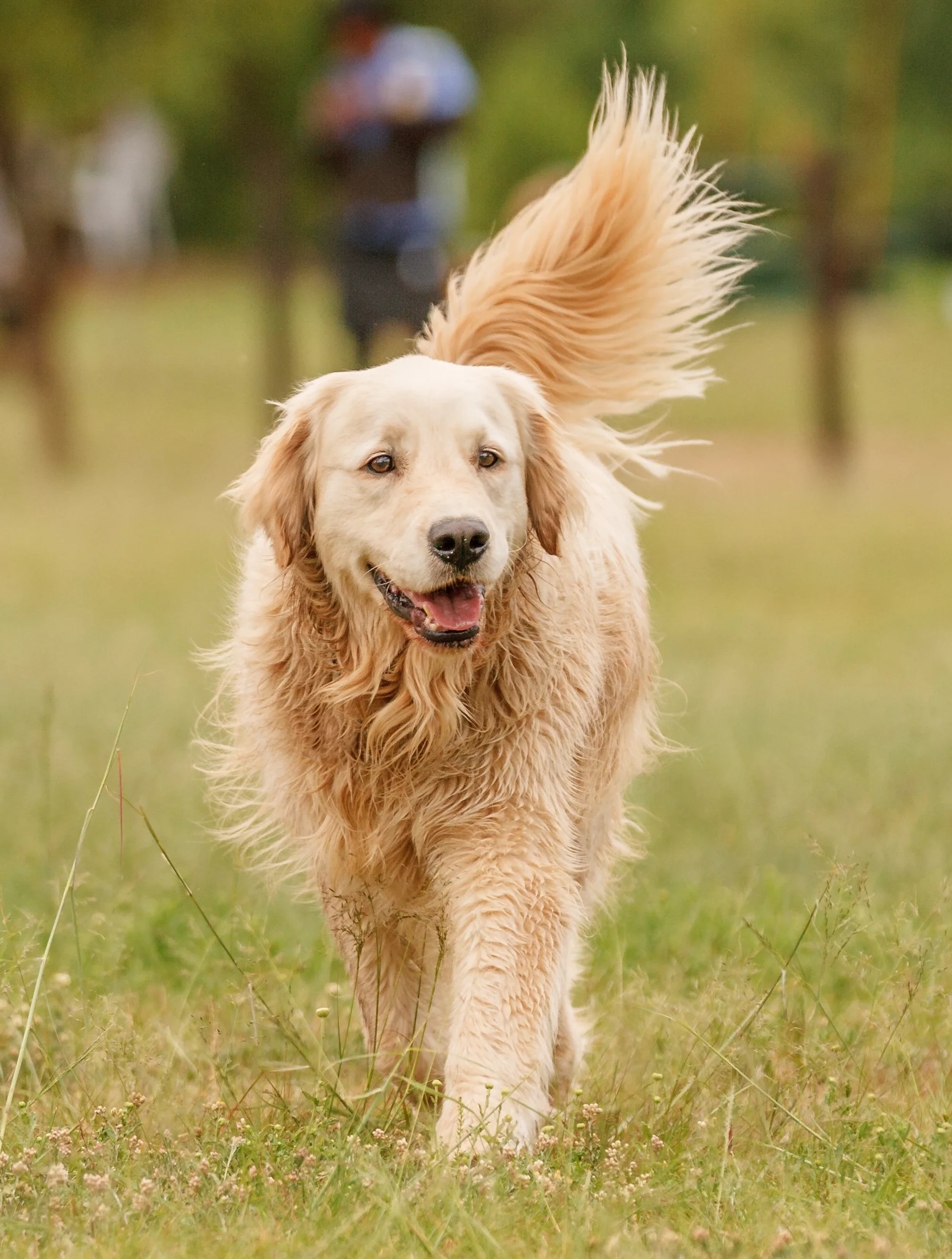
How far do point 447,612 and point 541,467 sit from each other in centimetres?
53

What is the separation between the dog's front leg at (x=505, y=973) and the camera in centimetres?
348

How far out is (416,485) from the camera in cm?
374

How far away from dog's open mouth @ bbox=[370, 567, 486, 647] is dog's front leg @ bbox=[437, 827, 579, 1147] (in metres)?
0.45

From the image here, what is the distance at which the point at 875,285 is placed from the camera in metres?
32.2

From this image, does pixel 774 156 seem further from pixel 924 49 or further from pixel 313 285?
pixel 313 285

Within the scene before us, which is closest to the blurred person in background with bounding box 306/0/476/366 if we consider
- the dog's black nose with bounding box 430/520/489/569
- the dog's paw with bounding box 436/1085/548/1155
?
the dog's black nose with bounding box 430/520/489/569

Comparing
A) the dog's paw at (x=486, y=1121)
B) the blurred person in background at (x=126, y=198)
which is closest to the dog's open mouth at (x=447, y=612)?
the dog's paw at (x=486, y=1121)

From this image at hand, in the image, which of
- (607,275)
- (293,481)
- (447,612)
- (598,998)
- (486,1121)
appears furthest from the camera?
(607,275)

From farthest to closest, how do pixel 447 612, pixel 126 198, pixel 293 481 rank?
1. pixel 126 198
2. pixel 293 481
3. pixel 447 612

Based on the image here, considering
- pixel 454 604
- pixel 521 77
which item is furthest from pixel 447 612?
pixel 521 77

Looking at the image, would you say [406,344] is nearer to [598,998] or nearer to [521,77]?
[598,998]

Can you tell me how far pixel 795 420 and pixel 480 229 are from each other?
15.8 meters

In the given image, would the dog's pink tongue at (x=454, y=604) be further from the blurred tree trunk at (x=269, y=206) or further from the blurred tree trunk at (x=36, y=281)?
the blurred tree trunk at (x=269, y=206)

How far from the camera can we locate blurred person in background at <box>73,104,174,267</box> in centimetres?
4831
